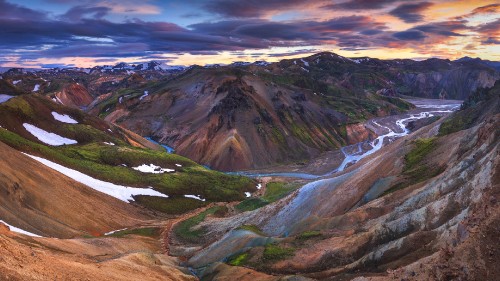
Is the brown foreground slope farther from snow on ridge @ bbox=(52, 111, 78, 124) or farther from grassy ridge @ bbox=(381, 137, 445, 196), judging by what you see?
snow on ridge @ bbox=(52, 111, 78, 124)

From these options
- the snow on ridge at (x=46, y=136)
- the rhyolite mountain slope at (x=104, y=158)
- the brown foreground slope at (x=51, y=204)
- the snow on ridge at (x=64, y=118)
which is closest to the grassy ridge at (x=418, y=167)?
the brown foreground slope at (x=51, y=204)

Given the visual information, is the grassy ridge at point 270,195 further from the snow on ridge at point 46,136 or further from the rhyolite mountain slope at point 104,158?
the snow on ridge at point 46,136

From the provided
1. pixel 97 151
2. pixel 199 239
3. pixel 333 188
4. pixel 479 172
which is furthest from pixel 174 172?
pixel 479 172

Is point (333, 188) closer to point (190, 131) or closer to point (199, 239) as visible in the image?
point (199, 239)

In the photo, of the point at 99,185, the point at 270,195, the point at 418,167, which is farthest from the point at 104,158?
the point at 418,167

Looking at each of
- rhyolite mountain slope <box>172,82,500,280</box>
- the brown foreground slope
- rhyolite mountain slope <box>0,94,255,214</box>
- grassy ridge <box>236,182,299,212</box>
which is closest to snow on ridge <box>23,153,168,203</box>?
rhyolite mountain slope <box>0,94,255,214</box>

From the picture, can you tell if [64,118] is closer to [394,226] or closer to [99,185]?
[99,185]

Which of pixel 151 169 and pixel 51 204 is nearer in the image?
pixel 51 204
